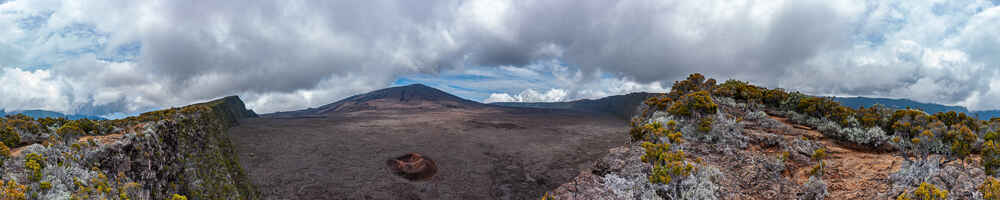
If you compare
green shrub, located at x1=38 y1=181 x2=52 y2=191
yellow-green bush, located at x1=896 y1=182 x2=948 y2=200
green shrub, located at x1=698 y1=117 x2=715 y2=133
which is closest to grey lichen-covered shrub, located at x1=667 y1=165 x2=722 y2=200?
green shrub, located at x1=698 y1=117 x2=715 y2=133

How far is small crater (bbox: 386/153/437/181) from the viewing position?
20.0m

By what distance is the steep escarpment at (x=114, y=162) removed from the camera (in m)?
5.07

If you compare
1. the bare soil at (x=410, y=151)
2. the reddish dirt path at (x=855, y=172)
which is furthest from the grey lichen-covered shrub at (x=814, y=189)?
the bare soil at (x=410, y=151)

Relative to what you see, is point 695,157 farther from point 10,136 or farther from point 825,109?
point 10,136

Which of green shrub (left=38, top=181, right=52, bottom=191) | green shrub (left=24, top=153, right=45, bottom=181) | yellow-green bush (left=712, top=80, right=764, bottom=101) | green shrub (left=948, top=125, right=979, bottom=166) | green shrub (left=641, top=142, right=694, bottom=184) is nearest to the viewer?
green shrub (left=38, top=181, right=52, bottom=191)

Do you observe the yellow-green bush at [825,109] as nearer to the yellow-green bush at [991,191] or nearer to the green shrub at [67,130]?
the yellow-green bush at [991,191]

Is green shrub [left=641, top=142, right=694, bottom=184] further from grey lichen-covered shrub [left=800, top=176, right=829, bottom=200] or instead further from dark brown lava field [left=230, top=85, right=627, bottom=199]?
dark brown lava field [left=230, top=85, right=627, bottom=199]

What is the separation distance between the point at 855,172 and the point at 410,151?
24.7m

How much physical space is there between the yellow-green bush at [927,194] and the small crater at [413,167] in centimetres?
1863

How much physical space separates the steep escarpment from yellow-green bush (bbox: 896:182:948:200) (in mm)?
9734

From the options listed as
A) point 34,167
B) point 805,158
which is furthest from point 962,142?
point 34,167

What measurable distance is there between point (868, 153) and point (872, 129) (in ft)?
2.49

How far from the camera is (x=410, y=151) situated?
26219mm

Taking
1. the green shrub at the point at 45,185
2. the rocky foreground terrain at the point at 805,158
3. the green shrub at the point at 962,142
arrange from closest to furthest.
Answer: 1. the green shrub at the point at 45,185
2. the rocky foreground terrain at the point at 805,158
3. the green shrub at the point at 962,142
